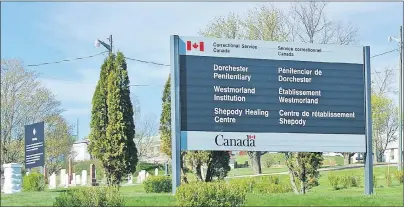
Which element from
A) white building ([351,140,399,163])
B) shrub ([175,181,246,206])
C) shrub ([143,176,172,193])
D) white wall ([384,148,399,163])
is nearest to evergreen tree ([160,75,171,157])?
shrub ([143,176,172,193])

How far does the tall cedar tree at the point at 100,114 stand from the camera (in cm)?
2083

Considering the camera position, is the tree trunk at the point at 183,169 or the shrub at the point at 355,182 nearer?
the tree trunk at the point at 183,169

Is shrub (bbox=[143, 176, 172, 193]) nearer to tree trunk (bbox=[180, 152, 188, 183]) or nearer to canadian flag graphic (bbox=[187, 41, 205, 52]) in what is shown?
tree trunk (bbox=[180, 152, 188, 183])

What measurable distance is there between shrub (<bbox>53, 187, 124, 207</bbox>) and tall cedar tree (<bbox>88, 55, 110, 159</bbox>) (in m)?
7.99

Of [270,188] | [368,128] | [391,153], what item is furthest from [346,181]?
[391,153]

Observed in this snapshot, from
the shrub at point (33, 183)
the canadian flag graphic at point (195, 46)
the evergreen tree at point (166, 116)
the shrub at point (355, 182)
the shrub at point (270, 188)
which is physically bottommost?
the shrub at point (355, 182)

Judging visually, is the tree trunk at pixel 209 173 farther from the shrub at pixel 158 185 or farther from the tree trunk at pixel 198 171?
the shrub at pixel 158 185

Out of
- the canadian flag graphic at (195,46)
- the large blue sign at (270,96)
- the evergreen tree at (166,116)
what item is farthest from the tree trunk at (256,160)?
the canadian flag graphic at (195,46)

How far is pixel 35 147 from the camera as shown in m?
17.0

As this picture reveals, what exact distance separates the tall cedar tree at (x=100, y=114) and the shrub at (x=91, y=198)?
26.2 feet

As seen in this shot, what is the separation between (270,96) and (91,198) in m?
5.11

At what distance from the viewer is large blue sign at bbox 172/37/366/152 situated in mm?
14750

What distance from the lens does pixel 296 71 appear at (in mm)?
15594

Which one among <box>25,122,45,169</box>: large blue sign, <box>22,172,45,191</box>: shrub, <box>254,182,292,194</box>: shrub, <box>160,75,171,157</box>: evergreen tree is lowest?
<box>254,182,292,194</box>: shrub
